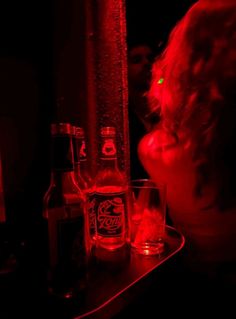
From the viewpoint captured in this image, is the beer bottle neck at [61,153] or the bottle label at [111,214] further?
the bottle label at [111,214]

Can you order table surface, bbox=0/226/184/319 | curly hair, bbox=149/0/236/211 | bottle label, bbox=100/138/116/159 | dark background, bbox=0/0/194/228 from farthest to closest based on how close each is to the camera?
curly hair, bbox=149/0/236/211
dark background, bbox=0/0/194/228
bottle label, bbox=100/138/116/159
table surface, bbox=0/226/184/319

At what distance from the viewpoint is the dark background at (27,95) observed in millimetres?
597

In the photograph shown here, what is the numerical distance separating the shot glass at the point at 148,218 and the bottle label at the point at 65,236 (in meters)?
0.20

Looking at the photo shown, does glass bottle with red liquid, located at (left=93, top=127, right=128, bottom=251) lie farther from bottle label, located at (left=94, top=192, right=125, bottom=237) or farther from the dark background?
the dark background

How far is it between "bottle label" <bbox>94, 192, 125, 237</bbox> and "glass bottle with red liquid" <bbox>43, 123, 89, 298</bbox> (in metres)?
0.07

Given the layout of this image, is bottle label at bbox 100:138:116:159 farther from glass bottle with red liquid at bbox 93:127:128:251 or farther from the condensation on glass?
the condensation on glass

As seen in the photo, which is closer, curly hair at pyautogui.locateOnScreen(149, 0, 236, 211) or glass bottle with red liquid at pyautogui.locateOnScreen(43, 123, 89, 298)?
glass bottle with red liquid at pyautogui.locateOnScreen(43, 123, 89, 298)

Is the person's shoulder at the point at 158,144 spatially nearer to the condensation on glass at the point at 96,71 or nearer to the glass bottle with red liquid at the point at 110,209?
the condensation on glass at the point at 96,71

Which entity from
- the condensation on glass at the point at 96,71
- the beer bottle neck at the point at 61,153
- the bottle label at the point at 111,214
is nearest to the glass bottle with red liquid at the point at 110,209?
the bottle label at the point at 111,214

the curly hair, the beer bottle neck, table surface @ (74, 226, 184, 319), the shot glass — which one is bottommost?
table surface @ (74, 226, 184, 319)

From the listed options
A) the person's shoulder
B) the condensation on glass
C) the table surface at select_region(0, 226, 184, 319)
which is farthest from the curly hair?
the table surface at select_region(0, 226, 184, 319)

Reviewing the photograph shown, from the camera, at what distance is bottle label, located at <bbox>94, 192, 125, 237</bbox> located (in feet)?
1.57

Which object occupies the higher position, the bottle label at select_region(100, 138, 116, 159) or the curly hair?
the curly hair

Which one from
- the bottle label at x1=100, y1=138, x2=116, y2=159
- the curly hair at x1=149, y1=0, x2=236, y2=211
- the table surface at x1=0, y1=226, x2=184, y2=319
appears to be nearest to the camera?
the table surface at x1=0, y1=226, x2=184, y2=319
